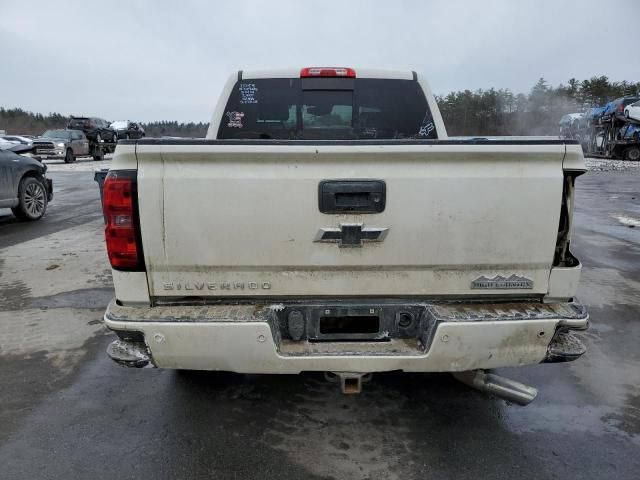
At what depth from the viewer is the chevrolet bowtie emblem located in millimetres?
2361

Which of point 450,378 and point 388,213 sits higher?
point 388,213

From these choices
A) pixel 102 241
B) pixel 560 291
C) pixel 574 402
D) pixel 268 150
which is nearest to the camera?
pixel 268 150

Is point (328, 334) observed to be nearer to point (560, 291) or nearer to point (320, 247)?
point (320, 247)

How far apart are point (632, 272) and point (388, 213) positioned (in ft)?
17.1

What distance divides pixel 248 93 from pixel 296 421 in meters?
2.72

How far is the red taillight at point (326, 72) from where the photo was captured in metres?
4.06

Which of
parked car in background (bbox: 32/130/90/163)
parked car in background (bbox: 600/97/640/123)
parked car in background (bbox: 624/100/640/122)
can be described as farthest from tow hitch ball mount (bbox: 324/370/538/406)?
parked car in background (bbox: 600/97/640/123)

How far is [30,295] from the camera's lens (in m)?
5.22

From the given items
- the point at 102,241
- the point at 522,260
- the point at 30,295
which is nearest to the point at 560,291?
the point at 522,260

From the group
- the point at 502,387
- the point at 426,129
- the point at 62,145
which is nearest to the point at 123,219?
the point at 502,387

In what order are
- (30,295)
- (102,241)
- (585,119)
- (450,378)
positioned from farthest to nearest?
(585,119)
(102,241)
(30,295)
(450,378)

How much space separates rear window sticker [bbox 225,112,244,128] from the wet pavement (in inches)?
81.4

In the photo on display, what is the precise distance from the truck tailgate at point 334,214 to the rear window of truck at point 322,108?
1.82 meters

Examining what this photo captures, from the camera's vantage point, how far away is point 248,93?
413 cm
